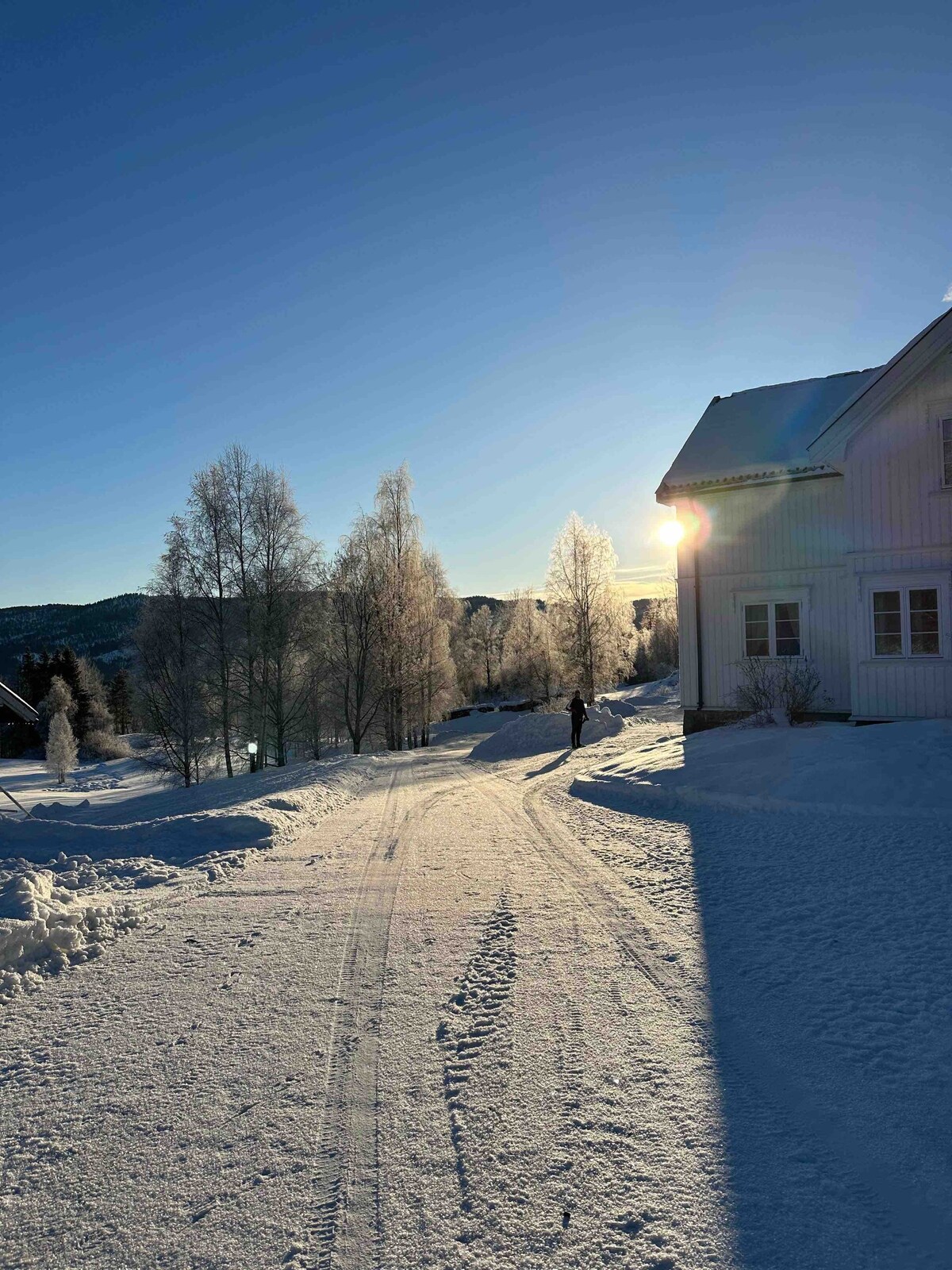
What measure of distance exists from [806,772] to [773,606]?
21.3 feet

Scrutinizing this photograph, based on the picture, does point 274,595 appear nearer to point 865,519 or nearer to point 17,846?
point 17,846

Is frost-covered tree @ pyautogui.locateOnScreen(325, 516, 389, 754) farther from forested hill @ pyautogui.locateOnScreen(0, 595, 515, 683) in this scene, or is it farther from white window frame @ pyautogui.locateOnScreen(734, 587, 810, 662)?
forested hill @ pyautogui.locateOnScreen(0, 595, 515, 683)

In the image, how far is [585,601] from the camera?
33656 mm

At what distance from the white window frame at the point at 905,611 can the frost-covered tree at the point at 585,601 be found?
20.7 m

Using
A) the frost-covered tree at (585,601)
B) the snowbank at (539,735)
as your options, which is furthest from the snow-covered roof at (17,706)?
the frost-covered tree at (585,601)

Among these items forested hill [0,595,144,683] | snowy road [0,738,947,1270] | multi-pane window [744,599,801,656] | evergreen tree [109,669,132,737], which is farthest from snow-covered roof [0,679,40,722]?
forested hill [0,595,144,683]

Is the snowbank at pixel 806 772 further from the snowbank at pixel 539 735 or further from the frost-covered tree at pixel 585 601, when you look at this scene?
the frost-covered tree at pixel 585 601

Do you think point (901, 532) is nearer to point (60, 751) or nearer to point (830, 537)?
point (830, 537)

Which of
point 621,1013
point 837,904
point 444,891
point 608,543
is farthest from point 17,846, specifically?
point 608,543

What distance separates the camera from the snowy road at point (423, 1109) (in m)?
2.59

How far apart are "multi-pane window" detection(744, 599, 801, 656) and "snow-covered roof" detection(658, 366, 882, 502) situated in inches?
108

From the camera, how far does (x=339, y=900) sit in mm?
6410

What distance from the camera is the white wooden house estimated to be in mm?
12375

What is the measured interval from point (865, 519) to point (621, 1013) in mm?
11577
